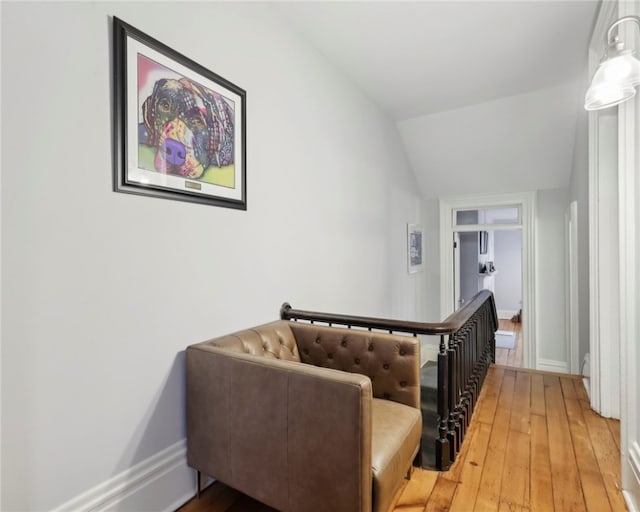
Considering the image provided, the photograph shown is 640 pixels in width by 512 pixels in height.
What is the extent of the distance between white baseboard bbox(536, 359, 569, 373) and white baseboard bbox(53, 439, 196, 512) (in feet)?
15.0

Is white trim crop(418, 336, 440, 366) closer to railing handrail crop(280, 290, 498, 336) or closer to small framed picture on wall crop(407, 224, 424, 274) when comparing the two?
small framed picture on wall crop(407, 224, 424, 274)

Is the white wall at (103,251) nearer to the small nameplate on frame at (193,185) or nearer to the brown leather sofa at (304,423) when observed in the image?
the small nameplate on frame at (193,185)

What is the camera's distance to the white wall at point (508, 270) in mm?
8281

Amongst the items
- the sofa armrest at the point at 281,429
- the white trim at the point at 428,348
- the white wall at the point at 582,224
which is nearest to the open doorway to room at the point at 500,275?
the white trim at the point at 428,348

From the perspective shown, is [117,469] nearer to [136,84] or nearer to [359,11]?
[136,84]

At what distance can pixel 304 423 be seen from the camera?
1213 millimetres

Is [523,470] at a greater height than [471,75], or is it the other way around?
[471,75]

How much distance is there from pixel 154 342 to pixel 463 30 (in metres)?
2.92

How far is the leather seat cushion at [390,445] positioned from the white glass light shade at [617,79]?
180cm

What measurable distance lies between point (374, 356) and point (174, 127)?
5.14ft

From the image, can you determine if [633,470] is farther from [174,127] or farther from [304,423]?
[174,127]

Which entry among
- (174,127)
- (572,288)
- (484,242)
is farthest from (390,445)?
(484,242)

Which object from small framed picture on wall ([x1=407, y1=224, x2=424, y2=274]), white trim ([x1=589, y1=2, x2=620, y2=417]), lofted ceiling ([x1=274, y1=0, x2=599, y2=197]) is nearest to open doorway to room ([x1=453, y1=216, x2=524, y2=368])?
small framed picture on wall ([x1=407, y1=224, x2=424, y2=274])

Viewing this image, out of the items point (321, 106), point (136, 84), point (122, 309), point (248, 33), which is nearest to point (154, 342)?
point (122, 309)
